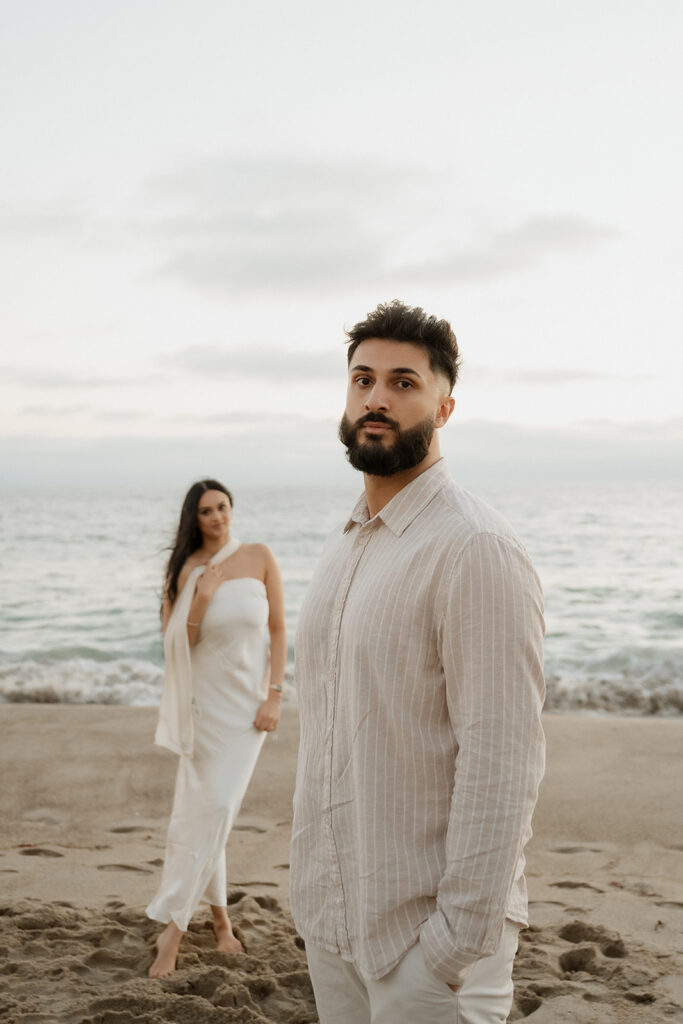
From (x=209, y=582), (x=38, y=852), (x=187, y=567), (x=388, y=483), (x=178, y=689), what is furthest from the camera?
(x=38, y=852)

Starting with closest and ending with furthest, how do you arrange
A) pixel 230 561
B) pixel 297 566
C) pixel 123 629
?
1. pixel 230 561
2. pixel 123 629
3. pixel 297 566

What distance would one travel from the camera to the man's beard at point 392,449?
2111mm

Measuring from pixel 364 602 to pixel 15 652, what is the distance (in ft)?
47.5

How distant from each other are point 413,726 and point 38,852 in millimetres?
4680

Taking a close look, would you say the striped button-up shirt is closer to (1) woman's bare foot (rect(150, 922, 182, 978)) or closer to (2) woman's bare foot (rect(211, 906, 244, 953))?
(1) woman's bare foot (rect(150, 922, 182, 978))

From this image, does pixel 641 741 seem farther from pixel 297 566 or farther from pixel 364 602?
pixel 297 566

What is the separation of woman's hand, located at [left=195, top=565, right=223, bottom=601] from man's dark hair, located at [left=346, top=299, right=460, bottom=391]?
2.93 meters

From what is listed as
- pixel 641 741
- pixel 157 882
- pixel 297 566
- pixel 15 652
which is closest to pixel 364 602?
pixel 157 882

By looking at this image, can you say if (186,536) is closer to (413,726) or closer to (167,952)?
(167,952)

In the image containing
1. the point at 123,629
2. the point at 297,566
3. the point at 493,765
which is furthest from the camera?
the point at 297,566

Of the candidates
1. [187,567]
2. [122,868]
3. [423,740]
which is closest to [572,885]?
[122,868]

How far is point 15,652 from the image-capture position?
15.1 meters

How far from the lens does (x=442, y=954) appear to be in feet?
5.69

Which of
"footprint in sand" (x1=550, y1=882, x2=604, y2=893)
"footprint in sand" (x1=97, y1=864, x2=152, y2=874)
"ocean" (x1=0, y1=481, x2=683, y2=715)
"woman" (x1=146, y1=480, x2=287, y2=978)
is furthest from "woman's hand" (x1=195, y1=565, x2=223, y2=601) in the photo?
"footprint in sand" (x1=550, y1=882, x2=604, y2=893)
